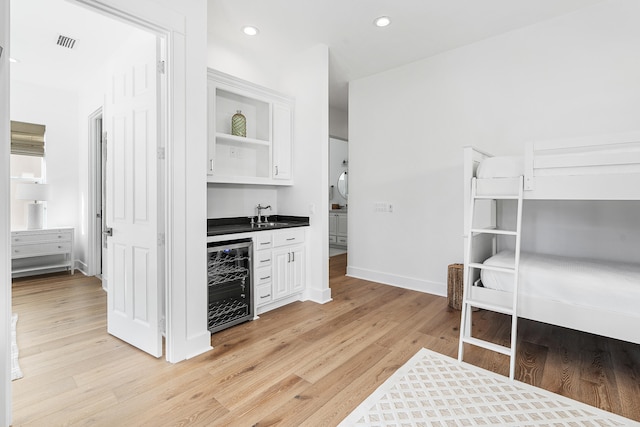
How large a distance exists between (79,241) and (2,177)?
426 cm

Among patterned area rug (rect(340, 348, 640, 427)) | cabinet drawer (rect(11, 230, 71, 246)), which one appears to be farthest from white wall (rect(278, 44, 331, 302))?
cabinet drawer (rect(11, 230, 71, 246))

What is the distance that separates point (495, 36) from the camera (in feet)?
11.0

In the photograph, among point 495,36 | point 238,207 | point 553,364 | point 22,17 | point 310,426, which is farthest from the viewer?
point 238,207

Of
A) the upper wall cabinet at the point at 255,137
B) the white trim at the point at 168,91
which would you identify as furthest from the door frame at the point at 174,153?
the upper wall cabinet at the point at 255,137

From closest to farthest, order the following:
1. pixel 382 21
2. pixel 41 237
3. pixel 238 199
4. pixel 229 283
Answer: pixel 229 283 → pixel 382 21 → pixel 238 199 → pixel 41 237

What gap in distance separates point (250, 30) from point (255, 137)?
44.4 inches

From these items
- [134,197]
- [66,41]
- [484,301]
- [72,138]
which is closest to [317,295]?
[484,301]

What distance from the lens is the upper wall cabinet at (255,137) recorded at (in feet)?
11.2

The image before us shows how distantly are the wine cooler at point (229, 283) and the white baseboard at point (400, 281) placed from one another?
1942 millimetres

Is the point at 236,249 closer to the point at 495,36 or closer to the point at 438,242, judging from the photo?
the point at 438,242

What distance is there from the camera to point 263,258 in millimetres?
3158

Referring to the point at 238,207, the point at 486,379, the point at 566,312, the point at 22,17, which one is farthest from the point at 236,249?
the point at 22,17

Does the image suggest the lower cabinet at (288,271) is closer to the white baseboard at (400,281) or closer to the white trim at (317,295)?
the white trim at (317,295)

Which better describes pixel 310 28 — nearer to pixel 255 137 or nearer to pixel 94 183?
pixel 255 137
